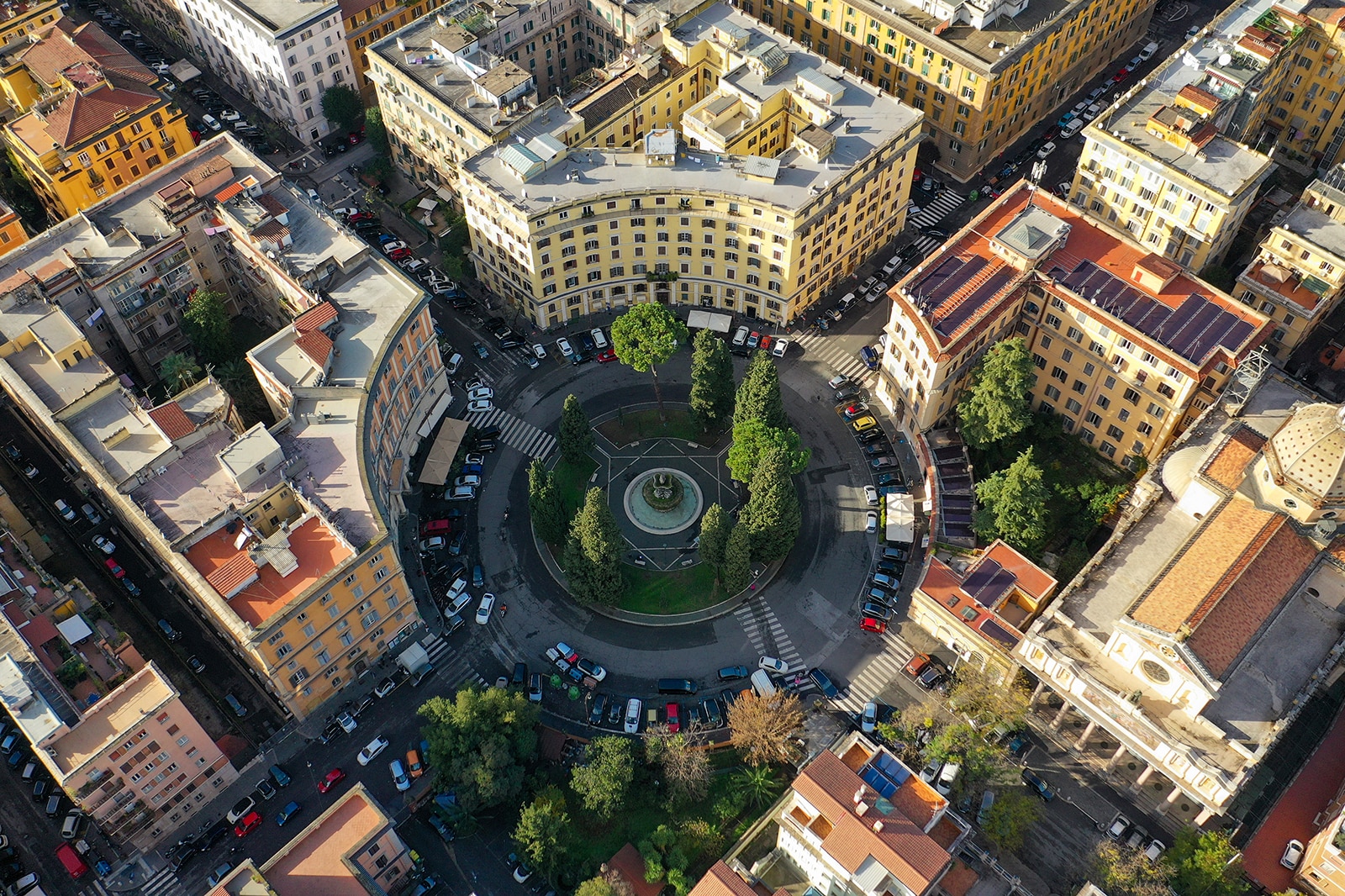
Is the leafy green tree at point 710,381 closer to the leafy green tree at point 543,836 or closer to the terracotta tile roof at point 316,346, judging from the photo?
the terracotta tile roof at point 316,346

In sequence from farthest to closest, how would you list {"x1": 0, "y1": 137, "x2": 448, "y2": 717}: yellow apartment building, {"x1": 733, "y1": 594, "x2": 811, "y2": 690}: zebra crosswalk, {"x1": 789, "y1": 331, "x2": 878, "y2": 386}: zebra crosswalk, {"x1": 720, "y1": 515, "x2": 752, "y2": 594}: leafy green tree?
{"x1": 789, "y1": 331, "x2": 878, "y2": 386}: zebra crosswalk → {"x1": 733, "y1": 594, "x2": 811, "y2": 690}: zebra crosswalk → {"x1": 720, "y1": 515, "x2": 752, "y2": 594}: leafy green tree → {"x1": 0, "y1": 137, "x2": 448, "y2": 717}: yellow apartment building

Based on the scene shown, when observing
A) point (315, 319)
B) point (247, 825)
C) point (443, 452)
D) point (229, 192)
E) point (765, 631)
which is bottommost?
point (247, 825)

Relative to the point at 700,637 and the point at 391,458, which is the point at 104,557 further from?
the point at 700,637

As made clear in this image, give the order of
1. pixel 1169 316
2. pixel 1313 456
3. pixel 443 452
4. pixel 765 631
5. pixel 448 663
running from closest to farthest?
pixel 1313 456, pixel 448 663, pixel 765 631, pixel 1169 316, pixel 443 452

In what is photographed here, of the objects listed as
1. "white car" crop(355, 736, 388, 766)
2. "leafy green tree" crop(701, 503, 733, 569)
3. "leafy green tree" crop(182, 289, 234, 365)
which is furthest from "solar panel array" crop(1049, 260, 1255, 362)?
"leafy green tree" crop(182, 289, 234, 365)

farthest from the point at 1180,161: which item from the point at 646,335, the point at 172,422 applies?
the point at 172,422

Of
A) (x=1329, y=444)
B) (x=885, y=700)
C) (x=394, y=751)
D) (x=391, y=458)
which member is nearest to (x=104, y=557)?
(x=391, y=458)

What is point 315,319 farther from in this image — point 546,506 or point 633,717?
point 633,717

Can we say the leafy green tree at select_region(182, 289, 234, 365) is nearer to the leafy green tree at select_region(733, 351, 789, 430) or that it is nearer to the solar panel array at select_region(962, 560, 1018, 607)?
the leafy green tree at select_region(733, 351, 789, 430)
